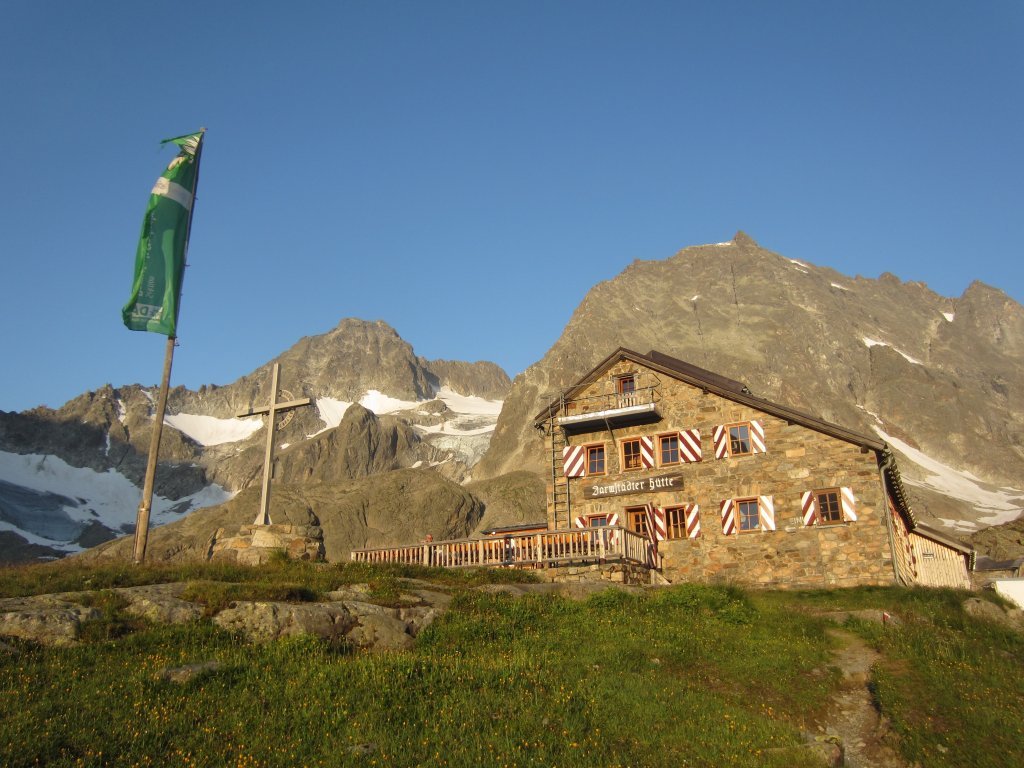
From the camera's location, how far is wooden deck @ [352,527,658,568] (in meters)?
24.4

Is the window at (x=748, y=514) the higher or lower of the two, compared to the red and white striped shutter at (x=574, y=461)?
lower

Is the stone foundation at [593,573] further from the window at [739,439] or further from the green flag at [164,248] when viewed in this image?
the green flag at [164,248]

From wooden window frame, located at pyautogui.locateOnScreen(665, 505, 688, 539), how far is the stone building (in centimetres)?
4

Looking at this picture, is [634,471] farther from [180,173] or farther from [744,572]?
[180,173]

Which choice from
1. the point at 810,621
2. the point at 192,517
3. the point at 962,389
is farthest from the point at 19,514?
the point at 962,389

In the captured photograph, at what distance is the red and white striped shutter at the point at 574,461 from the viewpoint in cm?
3275

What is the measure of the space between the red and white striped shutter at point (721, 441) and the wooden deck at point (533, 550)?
583cm

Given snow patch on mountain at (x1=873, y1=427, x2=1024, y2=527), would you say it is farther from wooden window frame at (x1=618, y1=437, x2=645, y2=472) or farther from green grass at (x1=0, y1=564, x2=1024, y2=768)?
green grass at (x1=0, y1=564, x2=1024, y2=768)

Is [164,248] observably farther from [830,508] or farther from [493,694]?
[830,508]

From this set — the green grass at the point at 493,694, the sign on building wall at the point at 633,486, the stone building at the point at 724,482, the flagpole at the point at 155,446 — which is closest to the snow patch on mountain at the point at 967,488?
the stone building at the point at 724,482

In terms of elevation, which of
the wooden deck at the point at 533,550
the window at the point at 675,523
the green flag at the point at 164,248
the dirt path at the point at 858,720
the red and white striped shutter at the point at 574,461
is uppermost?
the green flag at the point at 164,248

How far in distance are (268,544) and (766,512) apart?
17.5m

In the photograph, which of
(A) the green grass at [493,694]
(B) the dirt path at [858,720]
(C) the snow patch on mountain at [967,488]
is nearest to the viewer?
(A) the green grass at [493,694]

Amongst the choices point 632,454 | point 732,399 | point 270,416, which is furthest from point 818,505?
point 270,416
